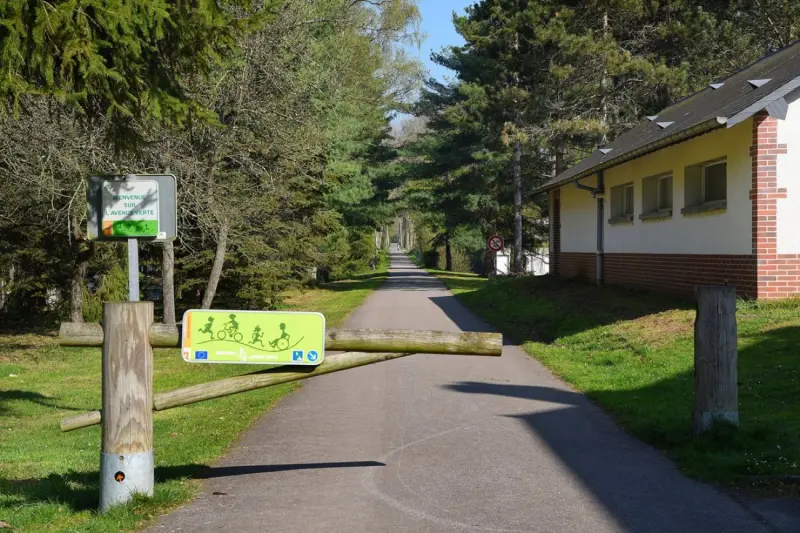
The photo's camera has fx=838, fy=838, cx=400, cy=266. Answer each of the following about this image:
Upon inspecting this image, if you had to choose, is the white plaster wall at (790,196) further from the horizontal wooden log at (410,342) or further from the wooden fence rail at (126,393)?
the wooden fence rail at (126,393)

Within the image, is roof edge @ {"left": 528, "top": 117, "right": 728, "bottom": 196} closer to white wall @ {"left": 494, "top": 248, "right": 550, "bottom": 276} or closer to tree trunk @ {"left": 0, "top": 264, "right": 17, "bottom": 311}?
tree trunk @ {"left": 0, "top": 264, "right": 17, "bottom": 311}

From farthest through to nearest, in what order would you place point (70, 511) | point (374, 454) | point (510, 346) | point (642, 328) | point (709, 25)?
point (709, 25)
point (510, 346)
point (642, 328)
point (374, 454)
point (70, 511)

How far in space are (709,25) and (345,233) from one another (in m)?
21.9

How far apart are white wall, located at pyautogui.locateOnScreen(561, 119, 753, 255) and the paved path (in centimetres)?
537

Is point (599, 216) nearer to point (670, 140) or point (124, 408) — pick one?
point (670, 140)

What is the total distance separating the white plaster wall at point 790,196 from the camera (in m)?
13.3

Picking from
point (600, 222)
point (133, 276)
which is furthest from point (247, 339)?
point (600, 222)

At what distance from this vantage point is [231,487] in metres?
6.33

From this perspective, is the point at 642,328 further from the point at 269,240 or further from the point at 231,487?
the point at 269,240

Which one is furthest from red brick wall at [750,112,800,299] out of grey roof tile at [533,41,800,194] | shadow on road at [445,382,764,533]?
shadow on road at [445,382,764,533]

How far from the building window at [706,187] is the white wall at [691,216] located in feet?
0.50

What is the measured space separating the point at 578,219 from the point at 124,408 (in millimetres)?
21854

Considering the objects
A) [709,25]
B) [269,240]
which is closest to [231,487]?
[269,240]

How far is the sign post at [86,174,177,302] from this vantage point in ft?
22.8
